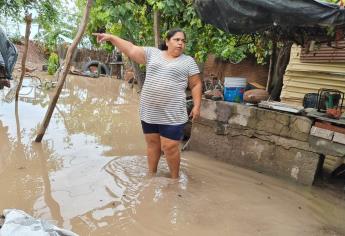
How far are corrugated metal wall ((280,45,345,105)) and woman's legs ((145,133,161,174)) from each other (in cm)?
437

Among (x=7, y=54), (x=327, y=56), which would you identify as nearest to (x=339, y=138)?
(x=327, y=56)

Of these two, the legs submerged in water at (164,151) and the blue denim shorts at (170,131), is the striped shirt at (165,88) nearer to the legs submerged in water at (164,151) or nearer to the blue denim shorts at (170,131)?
the blue denim shorts at (170,131)

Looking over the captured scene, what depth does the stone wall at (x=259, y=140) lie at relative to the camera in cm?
486

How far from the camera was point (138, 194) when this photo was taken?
4.04 m

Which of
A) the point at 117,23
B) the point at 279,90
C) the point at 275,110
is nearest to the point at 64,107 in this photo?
the point at 117,23

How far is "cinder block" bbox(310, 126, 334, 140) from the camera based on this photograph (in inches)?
183

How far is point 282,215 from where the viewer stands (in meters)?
3.83

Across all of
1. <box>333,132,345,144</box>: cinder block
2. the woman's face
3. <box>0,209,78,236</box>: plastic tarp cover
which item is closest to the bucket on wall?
<box>333,132,345,144</box>: cinder block

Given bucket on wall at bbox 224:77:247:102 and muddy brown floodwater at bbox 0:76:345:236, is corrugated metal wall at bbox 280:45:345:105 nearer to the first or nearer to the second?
bucket on wall at bbox 224:77:247:102

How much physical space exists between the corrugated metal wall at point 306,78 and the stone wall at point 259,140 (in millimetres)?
2644

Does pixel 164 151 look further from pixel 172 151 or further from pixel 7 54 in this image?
pixel 7 54

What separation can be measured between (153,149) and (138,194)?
0.69 metres

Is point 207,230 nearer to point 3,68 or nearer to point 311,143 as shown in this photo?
point 311,143

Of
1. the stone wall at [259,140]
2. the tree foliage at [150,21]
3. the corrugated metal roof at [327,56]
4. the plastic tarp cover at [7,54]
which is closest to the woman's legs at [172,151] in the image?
the stone wall at [259,140]
